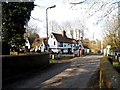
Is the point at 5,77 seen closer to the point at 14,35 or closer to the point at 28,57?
the point at 28,57

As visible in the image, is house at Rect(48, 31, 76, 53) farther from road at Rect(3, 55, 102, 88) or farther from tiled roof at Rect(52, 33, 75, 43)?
road at Rect(3, 55, 102, 88)

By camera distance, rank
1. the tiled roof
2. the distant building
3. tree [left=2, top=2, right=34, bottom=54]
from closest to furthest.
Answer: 1. tree [left=2, top=2, right=34, bottom=54]
2. the distant building
3. the tiled roof

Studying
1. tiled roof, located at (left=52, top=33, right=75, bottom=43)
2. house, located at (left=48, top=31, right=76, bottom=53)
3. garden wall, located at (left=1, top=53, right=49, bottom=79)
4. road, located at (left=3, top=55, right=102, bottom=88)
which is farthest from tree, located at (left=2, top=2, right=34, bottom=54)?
tiled roof, located at (left=52, top=33, right=75, bottom=43)

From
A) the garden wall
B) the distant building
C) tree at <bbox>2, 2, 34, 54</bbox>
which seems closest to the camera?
the garden wall

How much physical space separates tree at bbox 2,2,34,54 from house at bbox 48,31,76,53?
63.3m

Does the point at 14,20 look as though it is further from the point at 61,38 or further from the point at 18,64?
the point at 61,38

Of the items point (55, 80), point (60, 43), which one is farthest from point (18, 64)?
point (60, 43)

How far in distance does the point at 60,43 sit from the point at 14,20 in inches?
2755

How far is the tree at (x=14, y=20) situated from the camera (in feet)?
92.6

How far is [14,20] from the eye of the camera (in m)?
29.1

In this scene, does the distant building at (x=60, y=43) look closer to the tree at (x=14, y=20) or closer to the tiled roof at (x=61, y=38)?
the tiled roof at (x=61, y=38)

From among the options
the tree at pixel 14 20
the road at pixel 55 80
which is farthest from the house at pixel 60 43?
the road at pixel 55 80

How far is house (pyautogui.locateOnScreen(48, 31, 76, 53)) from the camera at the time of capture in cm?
9714

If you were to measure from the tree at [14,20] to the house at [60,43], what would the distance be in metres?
63.3
